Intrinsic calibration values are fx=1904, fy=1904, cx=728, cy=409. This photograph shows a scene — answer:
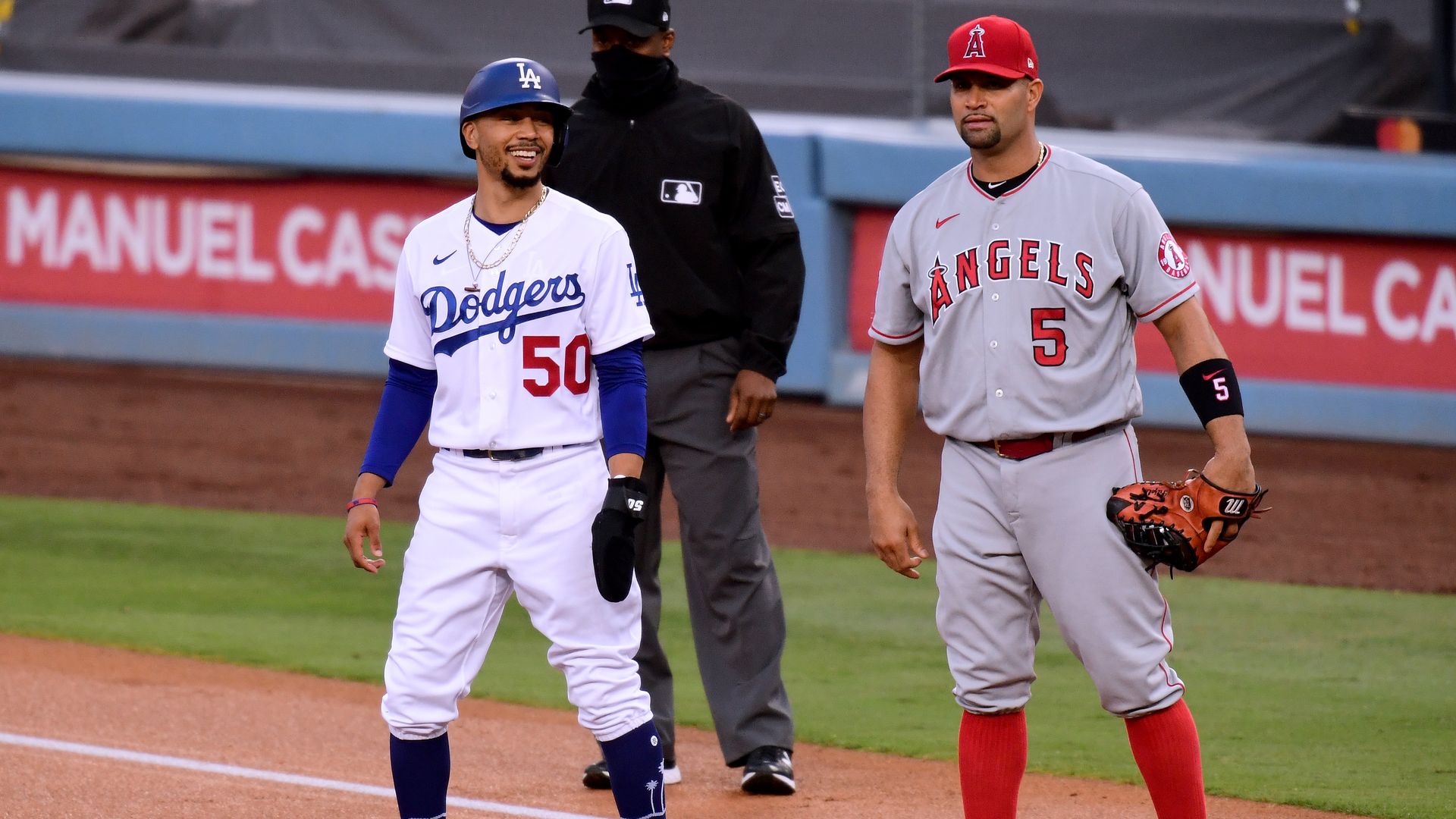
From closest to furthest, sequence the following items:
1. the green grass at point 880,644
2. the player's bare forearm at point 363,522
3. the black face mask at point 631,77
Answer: the player's bare forearm at point 363,522 < the black face mask at point 631,77 < the green grass at point 880,644

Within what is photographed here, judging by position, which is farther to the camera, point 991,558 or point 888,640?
point 888,640

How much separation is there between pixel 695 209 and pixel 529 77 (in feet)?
3.89

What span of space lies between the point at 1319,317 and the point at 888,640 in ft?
14.7

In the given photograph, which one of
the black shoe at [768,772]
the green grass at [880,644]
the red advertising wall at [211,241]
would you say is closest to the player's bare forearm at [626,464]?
the black shoe at [768,772]

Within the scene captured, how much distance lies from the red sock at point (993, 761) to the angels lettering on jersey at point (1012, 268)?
90 cm

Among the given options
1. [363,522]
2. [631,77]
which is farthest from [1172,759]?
[631,77]

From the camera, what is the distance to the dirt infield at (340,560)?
5.23 m

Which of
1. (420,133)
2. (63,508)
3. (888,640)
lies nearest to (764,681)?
(888,640)

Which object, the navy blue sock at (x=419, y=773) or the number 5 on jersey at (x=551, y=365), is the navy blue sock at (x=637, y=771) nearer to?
the navy blue sock at (x=419, y=773)

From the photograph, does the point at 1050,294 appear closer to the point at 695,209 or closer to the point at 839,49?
the point at 695,209

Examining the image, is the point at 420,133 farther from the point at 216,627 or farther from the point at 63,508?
the point at 216,627

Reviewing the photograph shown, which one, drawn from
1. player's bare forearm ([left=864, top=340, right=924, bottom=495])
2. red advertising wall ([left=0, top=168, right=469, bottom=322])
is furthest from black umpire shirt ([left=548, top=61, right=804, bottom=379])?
red advertising wall ([left=0, top=168, right=469, bottom=322])

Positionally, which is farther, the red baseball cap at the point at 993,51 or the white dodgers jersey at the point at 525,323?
the white dodgers jersey at the point at 525,323

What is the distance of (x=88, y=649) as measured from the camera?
711 centimetres
